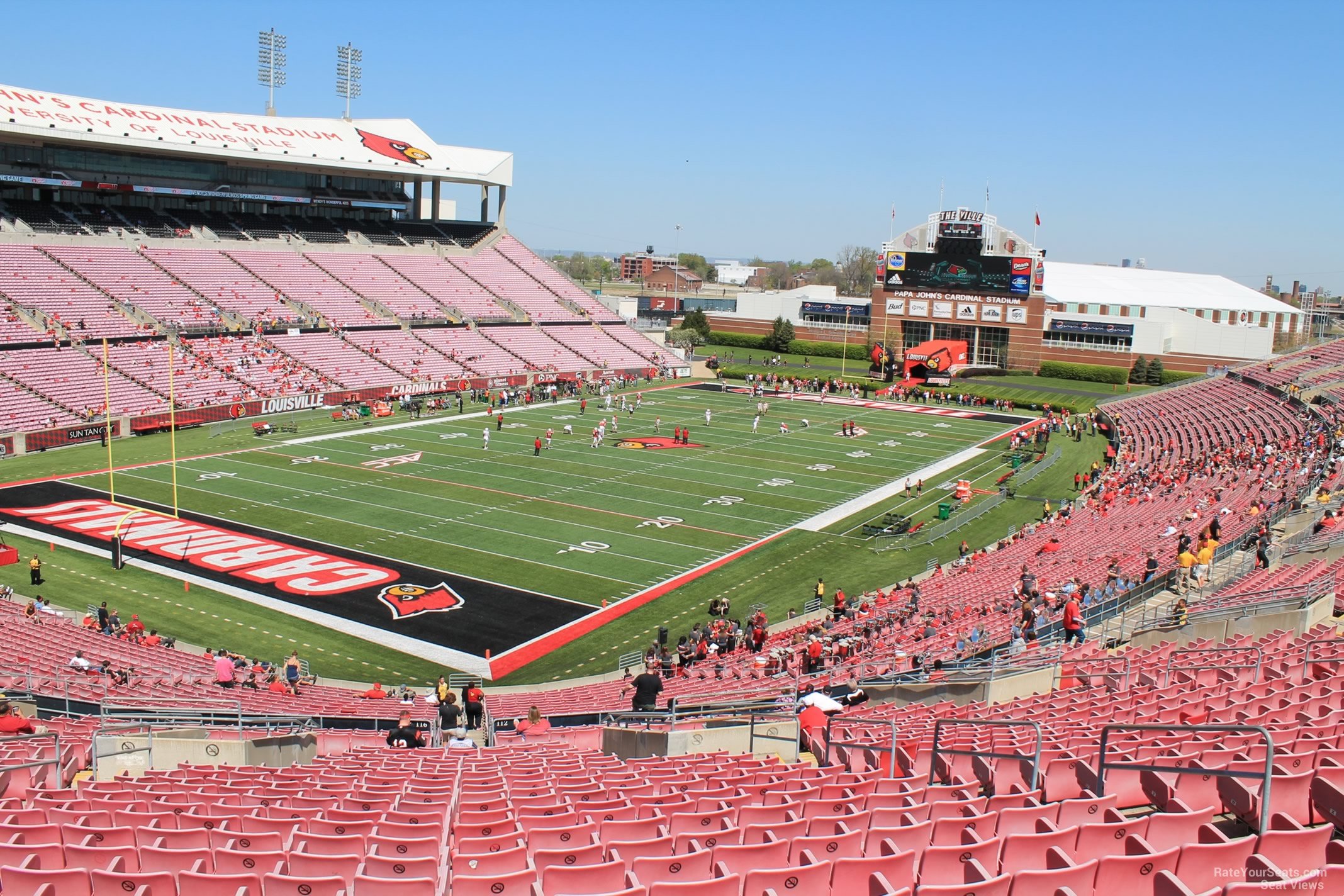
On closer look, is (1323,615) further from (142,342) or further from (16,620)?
(142,342)

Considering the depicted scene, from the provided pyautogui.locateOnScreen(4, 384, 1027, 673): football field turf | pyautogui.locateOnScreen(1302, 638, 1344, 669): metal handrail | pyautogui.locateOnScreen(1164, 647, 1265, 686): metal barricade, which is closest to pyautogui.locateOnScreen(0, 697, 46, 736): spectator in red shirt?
pyautogui.locateOnScreen(4, 384, 1027, 673): football field turf

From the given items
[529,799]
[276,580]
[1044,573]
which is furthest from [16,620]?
[1044,573]

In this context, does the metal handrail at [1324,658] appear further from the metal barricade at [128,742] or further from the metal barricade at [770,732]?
the metal barricade at [128,742]

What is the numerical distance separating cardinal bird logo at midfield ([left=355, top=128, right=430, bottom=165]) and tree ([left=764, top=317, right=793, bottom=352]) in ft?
102

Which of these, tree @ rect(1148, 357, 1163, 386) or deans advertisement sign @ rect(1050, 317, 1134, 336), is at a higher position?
deans advertisement sign @ rect(1050, 317, 1134, 336)

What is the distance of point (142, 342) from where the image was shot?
48.7 m

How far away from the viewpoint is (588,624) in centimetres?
2428

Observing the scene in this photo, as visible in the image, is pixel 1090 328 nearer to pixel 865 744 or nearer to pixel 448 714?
pixel 448 714

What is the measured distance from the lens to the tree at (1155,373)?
70250 mm

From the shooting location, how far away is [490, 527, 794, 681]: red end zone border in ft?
72.2

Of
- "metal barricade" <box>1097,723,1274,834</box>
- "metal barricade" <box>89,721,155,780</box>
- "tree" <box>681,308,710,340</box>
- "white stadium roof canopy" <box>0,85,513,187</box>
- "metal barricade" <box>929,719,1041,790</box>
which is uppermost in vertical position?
"white stadium roof canopy" <box>0,85,513,187</box>

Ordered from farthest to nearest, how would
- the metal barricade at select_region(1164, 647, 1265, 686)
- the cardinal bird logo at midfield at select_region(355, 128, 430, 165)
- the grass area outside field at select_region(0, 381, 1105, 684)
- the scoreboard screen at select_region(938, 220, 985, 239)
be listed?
1. the scoreboard screen at select_region(938, 220, 985, 239)
2. the cardinal bird logo at midfield at select_region(355, 128, 430, 165)
3. the grass area outside field at select_region(0, 381, 1105, 684)
4. the metal barricade at select_region(1164, 647, 1265, 686)

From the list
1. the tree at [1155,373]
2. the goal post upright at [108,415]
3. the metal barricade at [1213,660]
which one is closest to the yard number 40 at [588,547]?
the goal post upright at [108,415]

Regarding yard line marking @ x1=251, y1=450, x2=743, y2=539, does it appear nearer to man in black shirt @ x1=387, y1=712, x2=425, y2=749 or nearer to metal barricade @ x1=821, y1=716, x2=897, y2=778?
man in black shirt @ x1=387, y1=712, x2=425, y2=749
